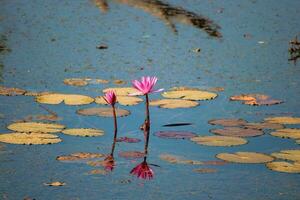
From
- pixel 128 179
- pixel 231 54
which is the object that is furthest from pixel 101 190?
pixel 231 54

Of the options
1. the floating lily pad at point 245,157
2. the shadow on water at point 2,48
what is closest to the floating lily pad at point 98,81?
the shadow on water at point 2,48

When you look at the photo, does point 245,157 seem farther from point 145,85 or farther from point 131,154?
point 145,85

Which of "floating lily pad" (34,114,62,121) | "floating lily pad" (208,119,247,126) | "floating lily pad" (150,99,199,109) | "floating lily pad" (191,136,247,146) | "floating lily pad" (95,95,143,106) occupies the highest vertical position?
"floating lily pad" (95,95,143,106)

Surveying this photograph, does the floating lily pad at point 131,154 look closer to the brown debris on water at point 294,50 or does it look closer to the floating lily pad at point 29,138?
the floating lily pad at point 29,138

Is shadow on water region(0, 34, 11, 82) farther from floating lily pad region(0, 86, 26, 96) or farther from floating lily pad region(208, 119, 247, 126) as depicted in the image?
floating lily pad region(208, 119, 247, 126)

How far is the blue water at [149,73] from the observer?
2475 mm

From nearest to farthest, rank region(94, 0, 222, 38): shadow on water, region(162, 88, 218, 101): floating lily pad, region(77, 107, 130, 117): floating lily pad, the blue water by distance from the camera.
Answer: the blue water < region(77, 107, 130, 117): floating lily pad < region(162, 88, 218, 101): floating lily pad < region(94, 0, 222, 38): shadow on water

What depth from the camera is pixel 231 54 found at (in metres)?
4.61

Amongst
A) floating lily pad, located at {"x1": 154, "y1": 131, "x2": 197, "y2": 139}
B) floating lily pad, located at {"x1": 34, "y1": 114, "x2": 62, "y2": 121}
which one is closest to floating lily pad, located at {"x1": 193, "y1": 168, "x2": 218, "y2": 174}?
floating lily pad, located at {"x1": 154, "y1": 131, "x2": 197, "y2": 139}

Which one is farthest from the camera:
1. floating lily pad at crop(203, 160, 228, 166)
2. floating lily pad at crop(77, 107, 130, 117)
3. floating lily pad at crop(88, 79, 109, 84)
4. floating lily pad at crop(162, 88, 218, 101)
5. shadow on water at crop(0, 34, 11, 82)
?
shadow on water at crop(0, 34, 11, 82)

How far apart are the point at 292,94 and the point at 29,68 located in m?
1.57

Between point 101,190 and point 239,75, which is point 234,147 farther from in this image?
point 239,75

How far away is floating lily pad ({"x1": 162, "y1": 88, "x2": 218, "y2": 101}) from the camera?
11.8 feet

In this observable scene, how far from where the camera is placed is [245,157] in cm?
277
